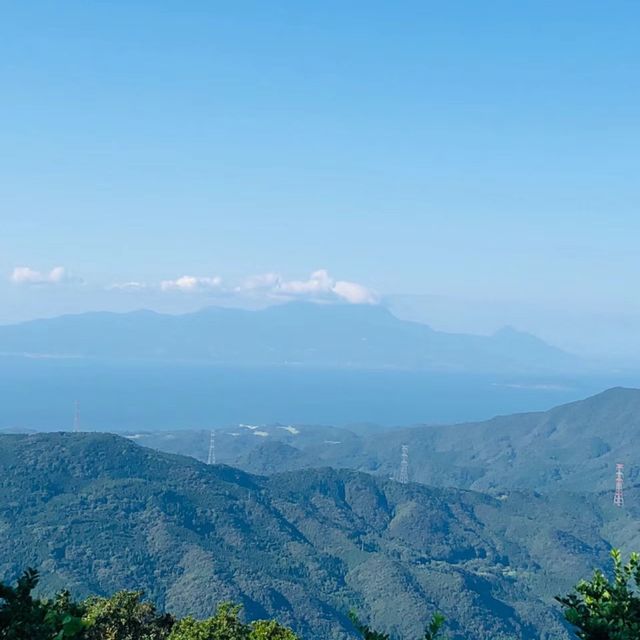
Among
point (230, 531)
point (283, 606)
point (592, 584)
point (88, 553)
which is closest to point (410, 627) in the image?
point (283, 606)

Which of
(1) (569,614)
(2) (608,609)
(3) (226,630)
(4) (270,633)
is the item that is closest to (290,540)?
(3) (226,630)

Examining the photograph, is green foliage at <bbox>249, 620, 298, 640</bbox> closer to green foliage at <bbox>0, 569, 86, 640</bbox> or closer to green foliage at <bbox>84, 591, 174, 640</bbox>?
green foliage at <bbox>84, 591, 174, 640</bbox>

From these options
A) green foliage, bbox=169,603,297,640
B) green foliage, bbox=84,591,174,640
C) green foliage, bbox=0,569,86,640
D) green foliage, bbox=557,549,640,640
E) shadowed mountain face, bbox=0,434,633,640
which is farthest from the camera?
shadowed mountain face, bbox=0,434,633,640

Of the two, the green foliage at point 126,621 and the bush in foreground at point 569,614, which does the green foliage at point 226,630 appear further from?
the bush in foreground at point 569,614

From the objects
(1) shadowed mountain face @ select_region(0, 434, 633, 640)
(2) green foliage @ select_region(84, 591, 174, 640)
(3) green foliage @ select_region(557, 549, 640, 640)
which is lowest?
(1) shadowed mountain face @ select_region(0, 434, 633, 640)

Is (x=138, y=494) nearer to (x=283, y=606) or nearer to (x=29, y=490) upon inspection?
(x=29, y=490)

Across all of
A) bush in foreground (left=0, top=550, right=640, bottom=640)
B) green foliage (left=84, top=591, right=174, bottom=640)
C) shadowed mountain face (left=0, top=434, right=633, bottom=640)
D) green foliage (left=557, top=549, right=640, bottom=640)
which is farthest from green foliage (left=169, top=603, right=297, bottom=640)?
shadowed mountain face (left=0, top=434, right=633, bottom=640)

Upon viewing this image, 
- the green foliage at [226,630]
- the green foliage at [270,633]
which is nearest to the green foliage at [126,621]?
the green foliage at [226,630]
